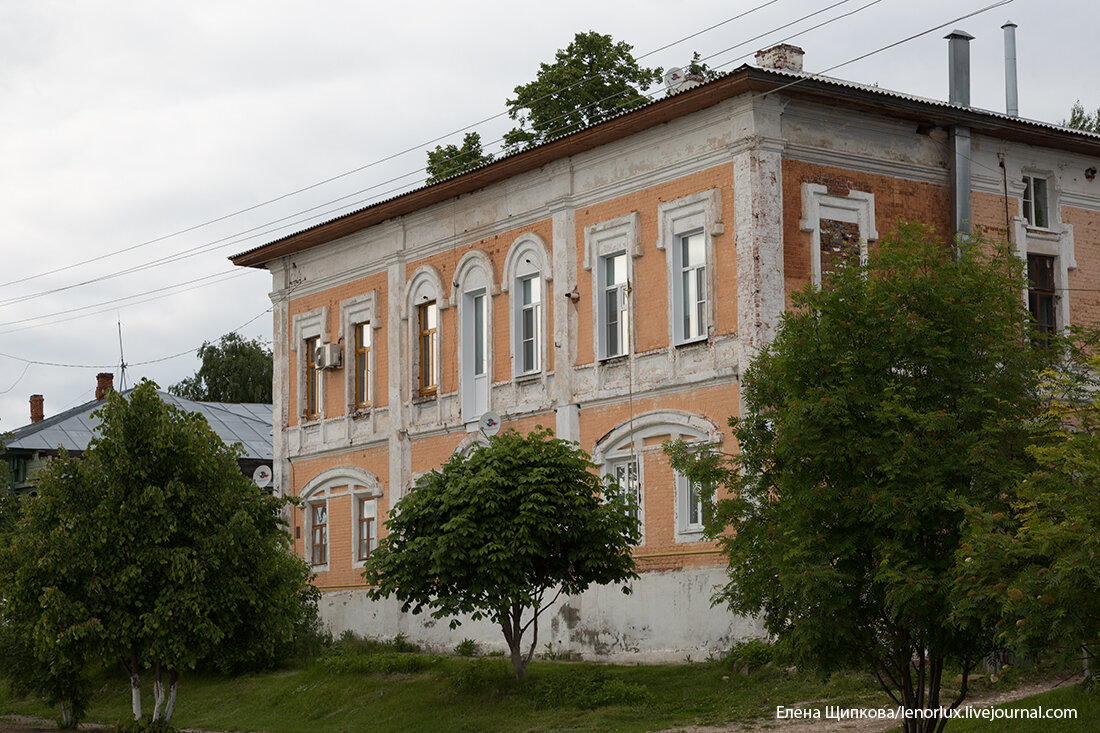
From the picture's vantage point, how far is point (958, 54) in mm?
27828

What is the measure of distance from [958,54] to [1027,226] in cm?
358

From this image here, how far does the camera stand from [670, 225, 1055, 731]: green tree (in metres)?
14.1

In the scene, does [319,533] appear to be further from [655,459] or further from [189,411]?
[189,411]

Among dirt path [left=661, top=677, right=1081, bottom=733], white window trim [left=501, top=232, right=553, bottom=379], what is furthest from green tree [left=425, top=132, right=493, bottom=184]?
dirt path [left=661, top=677, right=1081, bottom=733]

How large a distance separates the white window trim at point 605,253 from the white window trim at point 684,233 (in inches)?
25.6

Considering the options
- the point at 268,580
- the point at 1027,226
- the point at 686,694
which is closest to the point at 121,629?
the point at 268,580

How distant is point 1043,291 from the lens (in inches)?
1059

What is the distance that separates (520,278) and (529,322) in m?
0.85

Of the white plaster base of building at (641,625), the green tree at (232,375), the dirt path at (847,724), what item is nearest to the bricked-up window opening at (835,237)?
the white plaster base of building at (641,625)

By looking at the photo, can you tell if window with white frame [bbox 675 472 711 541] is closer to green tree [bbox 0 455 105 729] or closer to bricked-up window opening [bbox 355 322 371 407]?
green tree [bbox 0 455 105 729]

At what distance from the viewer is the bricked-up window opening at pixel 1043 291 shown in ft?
88.1

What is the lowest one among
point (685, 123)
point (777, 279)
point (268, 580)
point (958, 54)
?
point (268, 580)

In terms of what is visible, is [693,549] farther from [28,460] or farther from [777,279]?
[28,460]

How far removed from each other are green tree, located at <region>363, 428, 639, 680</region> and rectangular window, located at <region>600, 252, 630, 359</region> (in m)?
4.58
